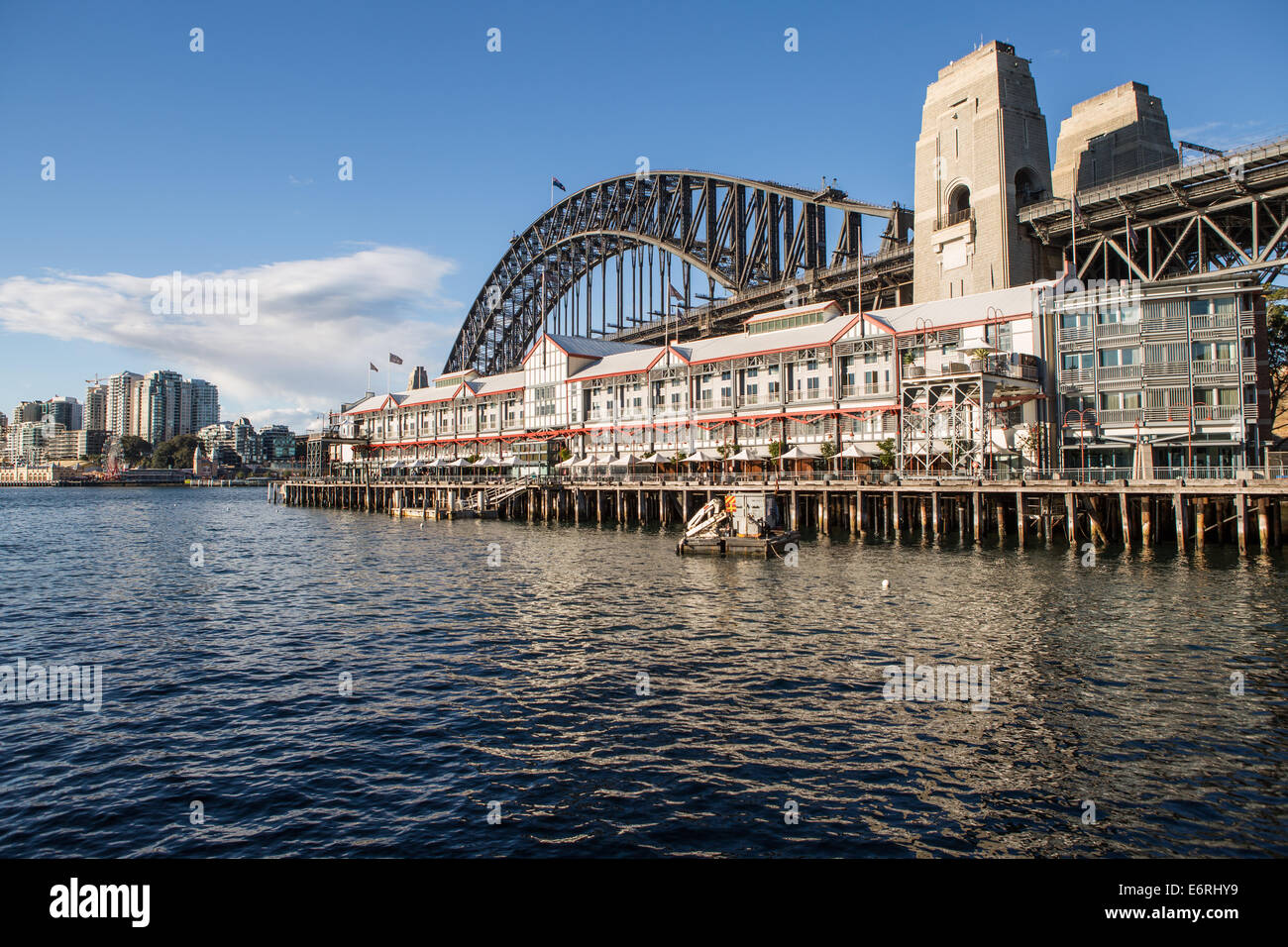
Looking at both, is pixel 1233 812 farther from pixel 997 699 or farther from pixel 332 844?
pixel 332 844

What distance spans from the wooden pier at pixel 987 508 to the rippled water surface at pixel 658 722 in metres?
9.10

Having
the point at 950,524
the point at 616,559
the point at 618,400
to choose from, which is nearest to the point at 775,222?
the point at 618,400

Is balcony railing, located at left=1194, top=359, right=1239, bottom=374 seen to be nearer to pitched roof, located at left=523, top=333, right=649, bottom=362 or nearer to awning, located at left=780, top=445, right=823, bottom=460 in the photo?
awning, located at left=780, top=445, right=823, bottom=460

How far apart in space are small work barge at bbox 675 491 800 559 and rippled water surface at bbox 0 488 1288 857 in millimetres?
11028

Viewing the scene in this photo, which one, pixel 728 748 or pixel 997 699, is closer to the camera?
pixel 728 748

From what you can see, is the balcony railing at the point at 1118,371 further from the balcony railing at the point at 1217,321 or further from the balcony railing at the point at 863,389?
the balcony railing at the point at 863,389

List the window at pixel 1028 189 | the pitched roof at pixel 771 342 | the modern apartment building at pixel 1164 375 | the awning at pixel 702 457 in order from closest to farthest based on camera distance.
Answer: the modern apartment building at pixel 1164 375
the pitched roof at pixel 771 342
the window at pixel 1028 189
the awning at pixel 702 457

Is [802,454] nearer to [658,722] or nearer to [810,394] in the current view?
[810,394]

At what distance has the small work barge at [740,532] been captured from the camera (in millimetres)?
47406

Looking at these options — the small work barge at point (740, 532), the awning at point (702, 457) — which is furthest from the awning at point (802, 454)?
the small work barge at point (740, 532)

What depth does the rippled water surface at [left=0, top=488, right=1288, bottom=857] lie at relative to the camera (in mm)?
12961

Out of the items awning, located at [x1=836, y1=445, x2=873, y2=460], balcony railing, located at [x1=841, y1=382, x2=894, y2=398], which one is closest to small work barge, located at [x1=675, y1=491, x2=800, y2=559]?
awning, located at [x1=836, y1=445, x2=873, y2=460]
